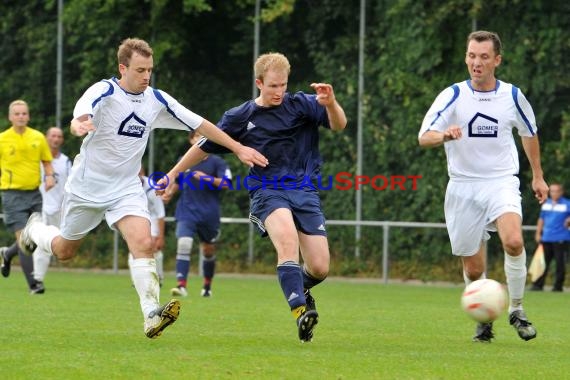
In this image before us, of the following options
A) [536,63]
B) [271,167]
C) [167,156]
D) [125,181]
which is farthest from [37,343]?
[167,156]

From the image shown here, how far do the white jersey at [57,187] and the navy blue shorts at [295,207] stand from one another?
341 inches

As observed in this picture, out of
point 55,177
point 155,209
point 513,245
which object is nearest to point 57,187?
point 55,177

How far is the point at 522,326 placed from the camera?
31.0 ft

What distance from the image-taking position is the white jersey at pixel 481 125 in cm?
954

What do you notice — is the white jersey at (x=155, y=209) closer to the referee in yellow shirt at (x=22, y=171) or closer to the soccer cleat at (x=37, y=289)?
the referee in yellow shirt at (x=22, y=171)

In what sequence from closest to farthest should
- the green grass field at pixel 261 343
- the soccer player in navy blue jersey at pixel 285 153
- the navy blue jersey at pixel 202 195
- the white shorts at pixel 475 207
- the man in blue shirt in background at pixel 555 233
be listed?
the green grass field at pixel 261 343 < the soccer player in navy blue jersey at pixel 285 153 < the white shorts at pixel 475 207 < the navy blue jersey at pixel 202 195 < the man in blue shirt in background at pixel 555 233

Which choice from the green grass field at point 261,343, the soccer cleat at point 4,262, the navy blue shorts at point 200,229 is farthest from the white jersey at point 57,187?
the soccer cleat at point 4,262

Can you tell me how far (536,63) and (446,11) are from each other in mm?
1835

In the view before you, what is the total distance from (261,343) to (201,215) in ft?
24.9

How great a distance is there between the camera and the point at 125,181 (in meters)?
9.23

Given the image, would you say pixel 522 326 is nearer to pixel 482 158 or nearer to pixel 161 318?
pixel 482 158

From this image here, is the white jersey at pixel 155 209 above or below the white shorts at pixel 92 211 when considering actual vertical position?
below

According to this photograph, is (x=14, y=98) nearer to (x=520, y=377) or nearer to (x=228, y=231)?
(x=228, y=231)

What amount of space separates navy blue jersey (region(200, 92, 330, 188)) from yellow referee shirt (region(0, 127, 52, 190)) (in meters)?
6.36
